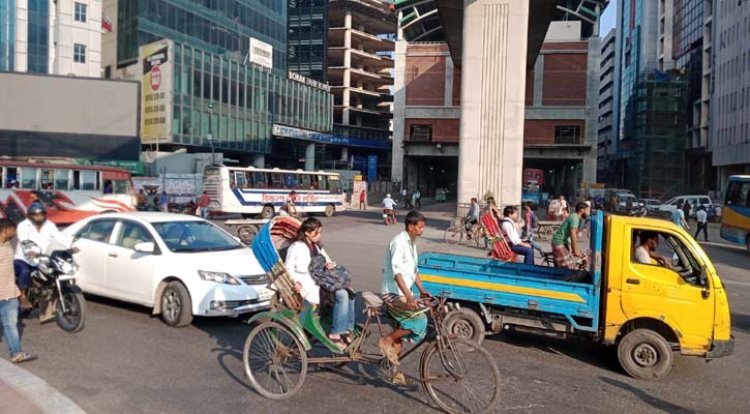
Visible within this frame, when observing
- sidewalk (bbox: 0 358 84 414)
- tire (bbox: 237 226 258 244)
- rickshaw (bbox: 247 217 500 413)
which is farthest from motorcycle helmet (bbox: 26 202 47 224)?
tire (bbox: 237 226 258 244)

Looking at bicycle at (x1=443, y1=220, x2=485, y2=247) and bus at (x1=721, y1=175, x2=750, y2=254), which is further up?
bus at (x1=721, y1=175, x2=750, y2=254)

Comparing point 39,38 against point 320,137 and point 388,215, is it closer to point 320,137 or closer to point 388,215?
point 320,137

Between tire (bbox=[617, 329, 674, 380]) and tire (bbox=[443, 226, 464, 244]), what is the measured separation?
1444 centimetres

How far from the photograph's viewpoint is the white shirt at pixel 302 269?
548 centimetres

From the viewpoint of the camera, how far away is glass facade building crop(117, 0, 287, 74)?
55219 millimetres

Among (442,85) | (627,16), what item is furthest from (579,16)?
(627,16)

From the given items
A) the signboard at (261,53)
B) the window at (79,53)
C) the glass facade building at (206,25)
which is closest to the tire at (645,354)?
the glass facade building at (206,25)

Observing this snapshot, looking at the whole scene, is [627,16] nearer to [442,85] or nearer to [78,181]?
[442,85]

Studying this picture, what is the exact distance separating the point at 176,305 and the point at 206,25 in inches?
2344

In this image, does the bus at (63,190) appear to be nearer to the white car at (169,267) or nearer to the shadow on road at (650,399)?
the white car at (169,267)

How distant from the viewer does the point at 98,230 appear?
8703mm

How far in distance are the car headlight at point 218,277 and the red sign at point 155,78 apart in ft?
162

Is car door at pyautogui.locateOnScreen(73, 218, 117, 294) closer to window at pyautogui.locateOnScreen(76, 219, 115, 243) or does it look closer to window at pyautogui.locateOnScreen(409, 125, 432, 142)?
window at pyautogui.locateOnScreen(76, 219, 115, 243)

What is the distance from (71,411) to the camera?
4.80 m
